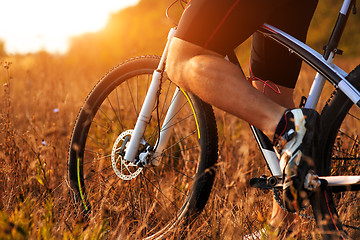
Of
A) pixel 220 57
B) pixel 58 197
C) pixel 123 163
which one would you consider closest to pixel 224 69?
pixel 220 57

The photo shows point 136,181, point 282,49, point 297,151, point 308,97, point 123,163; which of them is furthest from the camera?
point 136,181

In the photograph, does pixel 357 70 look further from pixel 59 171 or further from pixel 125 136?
pixel 59 171

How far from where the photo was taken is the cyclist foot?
1.56 m

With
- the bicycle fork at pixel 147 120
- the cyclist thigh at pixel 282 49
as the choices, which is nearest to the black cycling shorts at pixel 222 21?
the cyclist thigh at pixel 282 49

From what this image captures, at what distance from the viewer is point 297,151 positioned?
1.58 metres

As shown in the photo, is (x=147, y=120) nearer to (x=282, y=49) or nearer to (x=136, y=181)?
(x=136, y=181)

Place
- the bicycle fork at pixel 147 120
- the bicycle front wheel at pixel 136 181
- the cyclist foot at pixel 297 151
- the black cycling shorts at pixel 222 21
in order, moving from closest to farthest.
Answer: the cyclist foot at pixel 297 151 → the black cycling shorts at pixel 222 21 → the bicycle front wheel at pixel 136 181 → the bicycle fork at pixel 147 120

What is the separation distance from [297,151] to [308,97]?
17.7 inches

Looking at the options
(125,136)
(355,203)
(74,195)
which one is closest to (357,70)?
(355,203)

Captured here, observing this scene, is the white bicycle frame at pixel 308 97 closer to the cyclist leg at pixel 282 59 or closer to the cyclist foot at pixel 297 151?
the cyclist foot at pixel 297 151

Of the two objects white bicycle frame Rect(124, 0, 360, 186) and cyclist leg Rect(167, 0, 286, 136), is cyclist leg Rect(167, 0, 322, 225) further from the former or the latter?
white bicycle frame Rect(124, 0, 360, 186)

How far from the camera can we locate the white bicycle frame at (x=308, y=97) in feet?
5.58

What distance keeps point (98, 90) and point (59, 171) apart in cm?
92

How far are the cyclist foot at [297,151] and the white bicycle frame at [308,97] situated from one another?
6.7 inches
